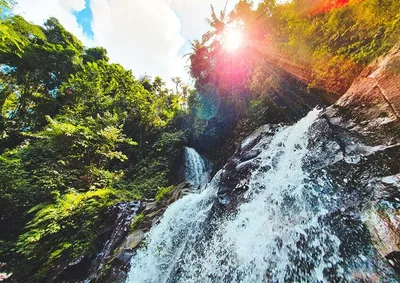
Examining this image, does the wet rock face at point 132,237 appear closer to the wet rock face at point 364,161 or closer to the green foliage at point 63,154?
the green foliage at point 63,154

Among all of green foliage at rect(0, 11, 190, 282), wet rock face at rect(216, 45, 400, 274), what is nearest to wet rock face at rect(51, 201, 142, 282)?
green foliage at rect(0, 11, 190, 282)

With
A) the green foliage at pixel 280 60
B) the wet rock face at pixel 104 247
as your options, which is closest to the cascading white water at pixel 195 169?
the green foliage at pixel 280 60

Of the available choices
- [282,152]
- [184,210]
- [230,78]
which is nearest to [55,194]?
[184,210]

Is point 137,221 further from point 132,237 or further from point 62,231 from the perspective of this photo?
point 62,231

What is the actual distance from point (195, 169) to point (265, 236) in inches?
297

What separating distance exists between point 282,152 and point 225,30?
10577 millimetres

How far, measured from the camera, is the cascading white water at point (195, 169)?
33.1 feet

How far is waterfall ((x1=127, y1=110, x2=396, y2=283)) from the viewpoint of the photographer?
7.97 feet

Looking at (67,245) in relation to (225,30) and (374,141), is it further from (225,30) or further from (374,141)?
(225,30)

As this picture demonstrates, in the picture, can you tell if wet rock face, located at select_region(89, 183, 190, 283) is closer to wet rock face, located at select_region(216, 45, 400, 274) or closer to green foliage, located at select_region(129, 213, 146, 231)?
green foliage, located at select_region(129, 213, 146, 231)

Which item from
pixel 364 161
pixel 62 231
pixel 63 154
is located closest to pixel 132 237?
pixel 62 231

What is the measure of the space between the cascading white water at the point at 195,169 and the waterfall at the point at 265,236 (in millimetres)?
4531

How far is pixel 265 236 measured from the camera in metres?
3.05

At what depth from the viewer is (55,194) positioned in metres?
7.14
